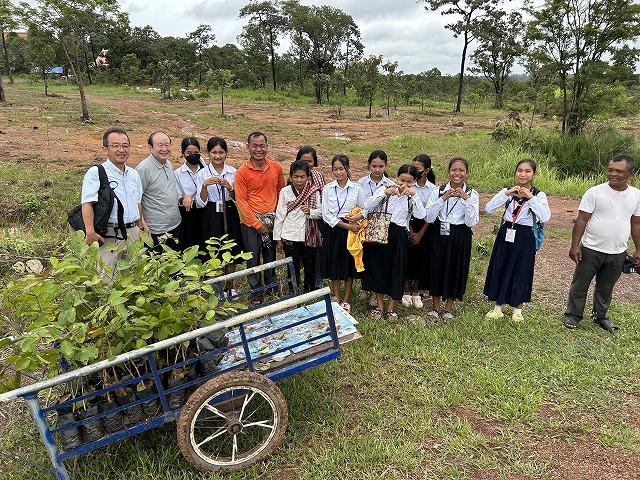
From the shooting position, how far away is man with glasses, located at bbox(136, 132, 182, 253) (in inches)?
156

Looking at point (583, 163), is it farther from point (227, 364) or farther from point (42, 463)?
point (42, 463)

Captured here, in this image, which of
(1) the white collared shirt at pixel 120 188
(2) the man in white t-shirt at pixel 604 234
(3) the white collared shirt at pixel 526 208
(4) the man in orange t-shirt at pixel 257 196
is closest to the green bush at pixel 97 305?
(1) the white collared shirt at pixel 120 188

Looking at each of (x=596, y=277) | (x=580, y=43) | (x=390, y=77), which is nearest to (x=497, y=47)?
(x=390, y=77)

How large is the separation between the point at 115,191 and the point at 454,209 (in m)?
3.02

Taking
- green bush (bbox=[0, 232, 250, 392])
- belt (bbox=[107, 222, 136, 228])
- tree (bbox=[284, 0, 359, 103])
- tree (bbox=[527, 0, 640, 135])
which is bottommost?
green bush (bbox=[0, 232, 250, 392])

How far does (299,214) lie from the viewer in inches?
168

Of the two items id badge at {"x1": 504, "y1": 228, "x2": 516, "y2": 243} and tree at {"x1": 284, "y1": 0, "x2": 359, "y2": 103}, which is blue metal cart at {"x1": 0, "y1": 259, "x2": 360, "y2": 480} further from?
tree at {"x1": 284, "y1": 0, "x2": 359, "y2": 103}

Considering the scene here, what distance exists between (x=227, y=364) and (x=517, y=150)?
12189mm

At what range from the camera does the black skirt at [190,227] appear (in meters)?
4.61

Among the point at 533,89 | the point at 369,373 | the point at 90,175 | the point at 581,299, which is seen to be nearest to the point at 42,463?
the point at 90,175

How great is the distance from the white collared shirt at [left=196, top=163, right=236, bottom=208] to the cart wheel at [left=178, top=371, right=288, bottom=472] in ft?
7.73

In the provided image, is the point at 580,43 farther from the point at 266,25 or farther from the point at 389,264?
the point at 266,25

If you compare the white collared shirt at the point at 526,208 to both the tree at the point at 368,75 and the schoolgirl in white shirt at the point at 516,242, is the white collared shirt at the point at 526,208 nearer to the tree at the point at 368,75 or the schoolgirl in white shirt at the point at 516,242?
the schoolgirl in white shirt at the point at 516,242

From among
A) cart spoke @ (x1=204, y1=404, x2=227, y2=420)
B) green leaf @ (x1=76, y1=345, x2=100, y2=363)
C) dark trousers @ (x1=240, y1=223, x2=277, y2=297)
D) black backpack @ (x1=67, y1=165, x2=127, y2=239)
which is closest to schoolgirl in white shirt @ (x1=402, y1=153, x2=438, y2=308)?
dark trousers @ (x1=240, y1=223, x2=277, y2=297)
